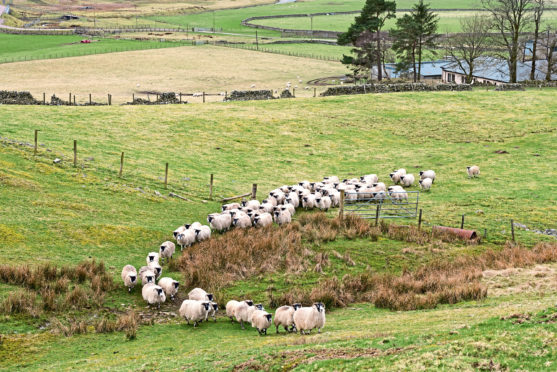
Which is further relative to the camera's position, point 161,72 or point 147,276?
point 161,72

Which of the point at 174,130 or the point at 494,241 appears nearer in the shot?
the point at 494,241

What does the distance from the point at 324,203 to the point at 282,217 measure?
4.10 m

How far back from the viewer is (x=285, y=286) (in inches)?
898

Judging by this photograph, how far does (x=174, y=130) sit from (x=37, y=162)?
16.9 m

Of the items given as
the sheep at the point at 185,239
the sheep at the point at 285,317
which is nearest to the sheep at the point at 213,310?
the sheep at the point at 285,317

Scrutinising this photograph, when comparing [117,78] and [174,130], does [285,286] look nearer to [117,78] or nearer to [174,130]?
[174,130]

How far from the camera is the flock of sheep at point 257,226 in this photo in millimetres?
18203

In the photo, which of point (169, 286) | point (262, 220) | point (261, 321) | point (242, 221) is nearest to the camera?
point (261, 321)

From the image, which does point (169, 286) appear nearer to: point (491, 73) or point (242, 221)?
point (242, 221)

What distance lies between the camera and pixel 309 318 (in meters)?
17.6

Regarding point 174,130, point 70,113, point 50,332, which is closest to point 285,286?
point 50,332

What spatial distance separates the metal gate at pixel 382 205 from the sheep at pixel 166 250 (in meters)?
10.6

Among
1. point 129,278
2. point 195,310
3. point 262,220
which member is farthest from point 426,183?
point 195,310

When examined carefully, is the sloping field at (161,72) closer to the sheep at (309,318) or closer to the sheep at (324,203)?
the sheep at (324,203)
